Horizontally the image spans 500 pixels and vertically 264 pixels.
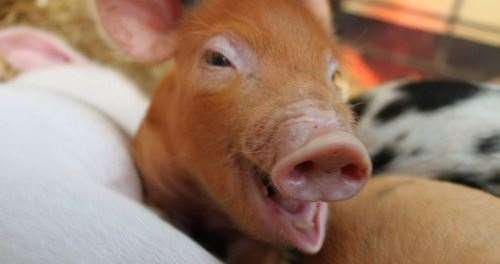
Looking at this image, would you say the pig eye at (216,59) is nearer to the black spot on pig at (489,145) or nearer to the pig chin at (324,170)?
the pig chin at (324,170)

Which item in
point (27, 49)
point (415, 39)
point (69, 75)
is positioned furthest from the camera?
point (415, 39)

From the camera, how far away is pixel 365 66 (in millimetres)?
2826

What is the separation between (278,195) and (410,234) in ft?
0.71

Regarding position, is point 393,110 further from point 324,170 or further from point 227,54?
point 324,170

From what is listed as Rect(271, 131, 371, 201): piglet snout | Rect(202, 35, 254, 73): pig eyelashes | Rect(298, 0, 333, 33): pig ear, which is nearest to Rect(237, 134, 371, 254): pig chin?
Rect(271, 131, 371, 201): piglet snout

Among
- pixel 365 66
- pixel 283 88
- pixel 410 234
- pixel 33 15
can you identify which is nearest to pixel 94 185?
pixel 283 88

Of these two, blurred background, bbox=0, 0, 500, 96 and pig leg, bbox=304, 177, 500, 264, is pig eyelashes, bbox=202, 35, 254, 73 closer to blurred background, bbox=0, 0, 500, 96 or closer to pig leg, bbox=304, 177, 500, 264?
pig leg, bbox=304, 177, 500, 264

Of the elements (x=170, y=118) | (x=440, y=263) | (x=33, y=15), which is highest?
(x=33, y=15)

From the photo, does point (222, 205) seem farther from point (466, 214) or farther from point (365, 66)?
point (365, 66)

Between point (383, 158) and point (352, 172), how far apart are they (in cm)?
60

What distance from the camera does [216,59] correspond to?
120 centimetres

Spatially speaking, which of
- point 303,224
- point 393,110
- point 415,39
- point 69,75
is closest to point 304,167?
point 303,224

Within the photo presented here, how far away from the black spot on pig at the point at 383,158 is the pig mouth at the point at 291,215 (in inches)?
15.4

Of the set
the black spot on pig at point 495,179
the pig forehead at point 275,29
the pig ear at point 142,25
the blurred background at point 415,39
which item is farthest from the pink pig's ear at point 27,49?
the black spot on pig at point 495,179
